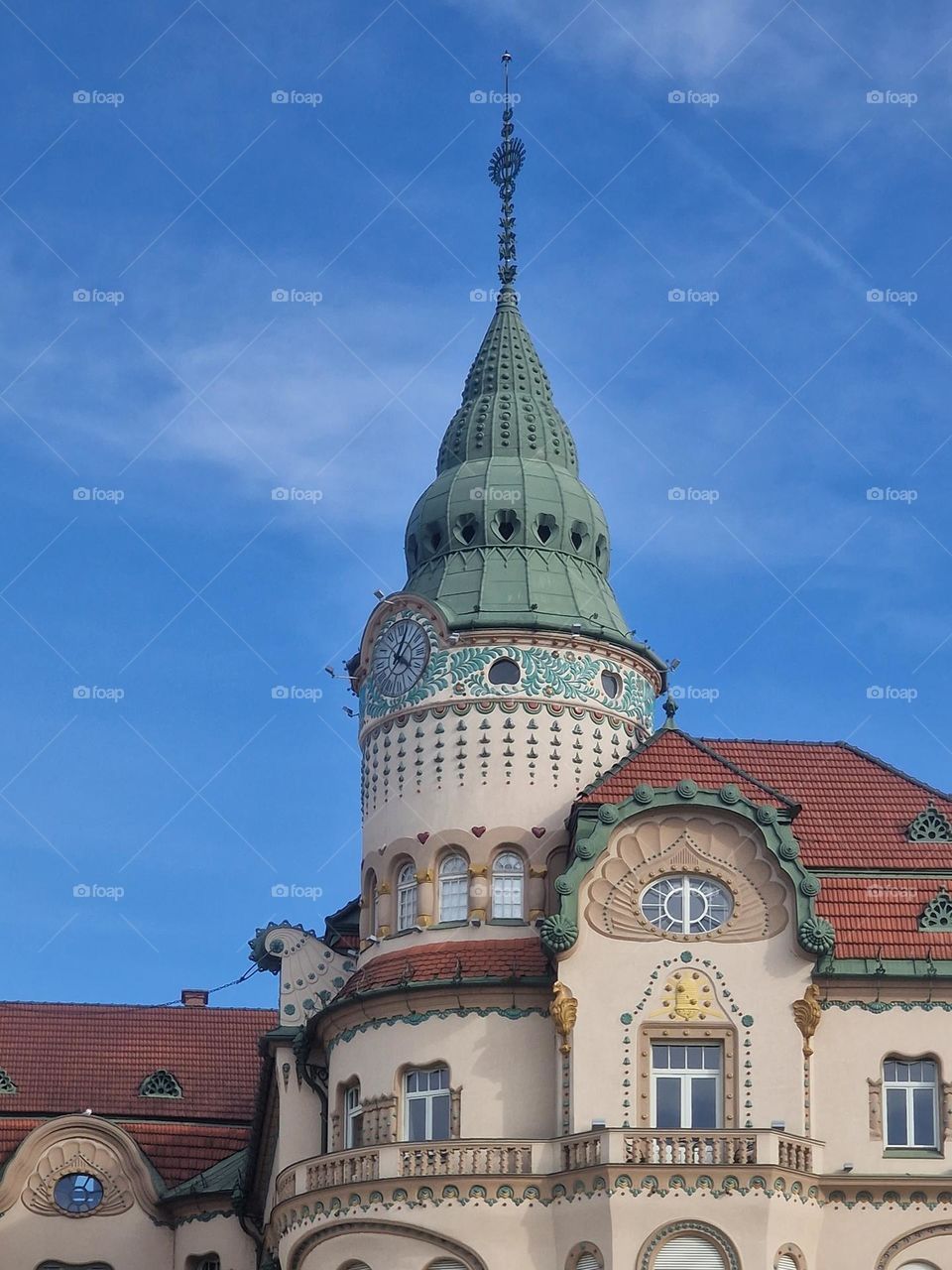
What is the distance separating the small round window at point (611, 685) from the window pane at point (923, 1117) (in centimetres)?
1142

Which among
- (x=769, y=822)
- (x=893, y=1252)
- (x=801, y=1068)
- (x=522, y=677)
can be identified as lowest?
(x=893, y=1252)

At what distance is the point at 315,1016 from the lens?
60000mm

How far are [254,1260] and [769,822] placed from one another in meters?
18.6

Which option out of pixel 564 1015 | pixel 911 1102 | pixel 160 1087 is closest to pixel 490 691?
pixel 564 1015

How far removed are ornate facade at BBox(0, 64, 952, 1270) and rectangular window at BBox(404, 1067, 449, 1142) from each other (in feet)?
0.25

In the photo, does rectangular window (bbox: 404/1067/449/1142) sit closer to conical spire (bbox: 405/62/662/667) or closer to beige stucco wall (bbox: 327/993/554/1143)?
beige stucco wall (bbox: 327/993/554/1143)

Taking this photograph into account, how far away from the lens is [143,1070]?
→ 7325 centimetres

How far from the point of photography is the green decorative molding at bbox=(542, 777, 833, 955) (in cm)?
5666

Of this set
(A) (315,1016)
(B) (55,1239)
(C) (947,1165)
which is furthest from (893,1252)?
(B) (55,1239)

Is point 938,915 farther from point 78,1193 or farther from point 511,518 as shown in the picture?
point 78,1193

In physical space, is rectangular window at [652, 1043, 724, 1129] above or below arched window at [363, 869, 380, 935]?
below

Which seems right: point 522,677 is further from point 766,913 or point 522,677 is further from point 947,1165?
point 947,1165

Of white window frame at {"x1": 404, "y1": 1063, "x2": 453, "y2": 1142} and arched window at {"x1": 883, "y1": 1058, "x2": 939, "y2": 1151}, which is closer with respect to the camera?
arched window at {"x1": 883, "y1": 1058, "x2": 939, "y2": 1151}

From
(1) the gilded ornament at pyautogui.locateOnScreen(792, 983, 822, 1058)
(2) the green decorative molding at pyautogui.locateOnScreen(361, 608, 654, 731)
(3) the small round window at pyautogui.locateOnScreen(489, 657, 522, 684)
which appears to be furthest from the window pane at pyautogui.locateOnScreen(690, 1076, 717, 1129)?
(3) the small round window at pyautogui.locateOnScreen(489, 657, 522, 684)
